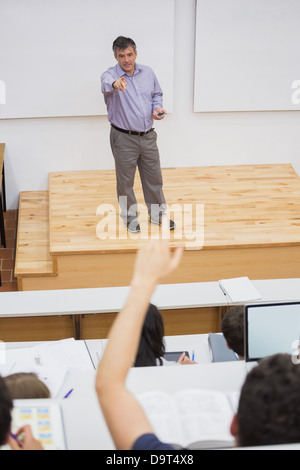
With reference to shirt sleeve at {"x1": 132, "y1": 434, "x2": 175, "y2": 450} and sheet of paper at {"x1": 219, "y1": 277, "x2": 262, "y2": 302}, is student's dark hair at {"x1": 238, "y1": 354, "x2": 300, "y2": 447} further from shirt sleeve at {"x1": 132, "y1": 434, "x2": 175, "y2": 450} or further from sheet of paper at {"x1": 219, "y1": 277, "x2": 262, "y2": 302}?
sheet of paper at {"x1": 219, "y1": 277, "x2": 262, "y2": 302}

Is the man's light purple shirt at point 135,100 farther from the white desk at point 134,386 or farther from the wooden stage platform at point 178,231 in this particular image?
the white desk at point 134,386

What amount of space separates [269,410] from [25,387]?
3.40 ft

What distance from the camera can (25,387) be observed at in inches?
73.4

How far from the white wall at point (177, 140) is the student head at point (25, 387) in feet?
12.3

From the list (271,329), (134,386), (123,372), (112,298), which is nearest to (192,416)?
(134,386)

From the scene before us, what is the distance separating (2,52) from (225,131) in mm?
2110

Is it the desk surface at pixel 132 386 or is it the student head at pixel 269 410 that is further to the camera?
the desk surface at pixel 132 386

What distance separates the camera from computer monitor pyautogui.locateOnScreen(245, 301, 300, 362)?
2209mm

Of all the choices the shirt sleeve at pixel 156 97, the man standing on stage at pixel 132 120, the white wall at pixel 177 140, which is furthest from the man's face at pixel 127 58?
the white wall at pixel 177 140

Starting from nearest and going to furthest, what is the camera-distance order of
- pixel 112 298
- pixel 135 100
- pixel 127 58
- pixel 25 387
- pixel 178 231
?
pixel 25 387 → pixel 112 298 → pixel 127 58 → pixel 135 100 → pixel 178 231

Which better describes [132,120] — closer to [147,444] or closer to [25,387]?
[25,387]

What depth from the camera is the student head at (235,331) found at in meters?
2.45

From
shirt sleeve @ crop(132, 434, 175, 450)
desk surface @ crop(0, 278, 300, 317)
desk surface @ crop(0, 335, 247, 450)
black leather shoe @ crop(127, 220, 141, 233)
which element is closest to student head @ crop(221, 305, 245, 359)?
desk surface @ crop(0, 335, 247, 450)
